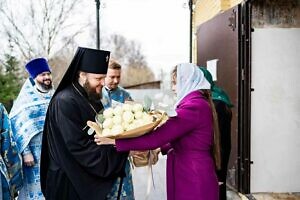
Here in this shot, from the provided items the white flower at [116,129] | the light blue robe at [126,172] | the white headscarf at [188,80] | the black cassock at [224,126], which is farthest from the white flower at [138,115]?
the black cassock at [224,126]

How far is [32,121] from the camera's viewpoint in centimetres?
372

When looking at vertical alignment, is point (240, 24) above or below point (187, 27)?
below

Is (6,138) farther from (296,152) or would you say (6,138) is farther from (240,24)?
(296,152)

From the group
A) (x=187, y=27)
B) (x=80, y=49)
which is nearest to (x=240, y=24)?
(x=80, y=49)

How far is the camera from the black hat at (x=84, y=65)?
268 centimetres

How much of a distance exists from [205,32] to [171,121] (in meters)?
3.17

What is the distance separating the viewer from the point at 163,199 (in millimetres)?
4949

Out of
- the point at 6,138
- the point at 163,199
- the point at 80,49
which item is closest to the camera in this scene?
the point at 80,49

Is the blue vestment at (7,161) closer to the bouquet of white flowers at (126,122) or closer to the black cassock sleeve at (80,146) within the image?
the black cassock sleeve at (80,146)

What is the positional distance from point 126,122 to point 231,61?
2450 millimetres

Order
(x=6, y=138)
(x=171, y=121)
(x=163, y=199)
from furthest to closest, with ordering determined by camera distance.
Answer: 1. (x=163, y=199)
2. (x=6, y=138)
3. (x=171, y=121)

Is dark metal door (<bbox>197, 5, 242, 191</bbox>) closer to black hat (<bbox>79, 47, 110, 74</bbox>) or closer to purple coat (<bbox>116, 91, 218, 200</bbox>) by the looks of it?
purple coat (<bbox>116, 91, 218, 200</bbox>)

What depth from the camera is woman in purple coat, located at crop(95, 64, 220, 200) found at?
2.37 meters

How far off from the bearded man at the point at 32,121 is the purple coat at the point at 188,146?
1488 millimetres
